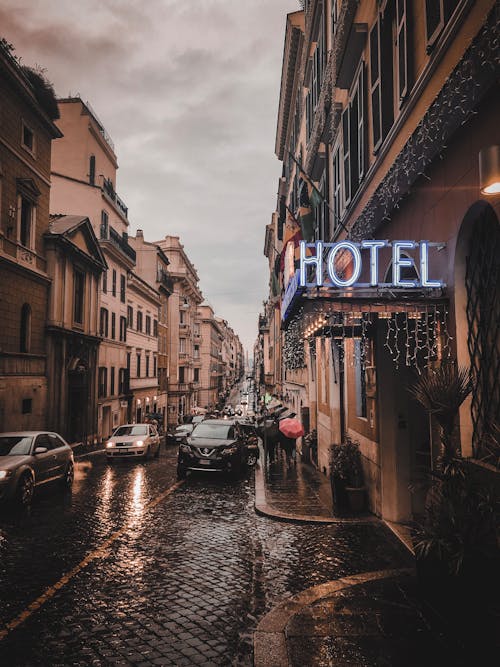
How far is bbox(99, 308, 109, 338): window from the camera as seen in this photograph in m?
36.3

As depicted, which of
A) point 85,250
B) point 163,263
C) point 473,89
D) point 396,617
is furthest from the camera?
point 163,263

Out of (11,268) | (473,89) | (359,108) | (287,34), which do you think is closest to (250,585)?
(473,89)

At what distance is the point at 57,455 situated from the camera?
13188 mm

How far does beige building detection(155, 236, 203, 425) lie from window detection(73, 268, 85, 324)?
2871 cm

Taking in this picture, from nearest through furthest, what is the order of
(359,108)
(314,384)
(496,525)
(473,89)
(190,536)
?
(496,525) < (473,89) < (190,536) < (359,108) < (314,384)

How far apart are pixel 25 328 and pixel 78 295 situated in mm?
6613

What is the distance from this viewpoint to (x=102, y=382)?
36.5m

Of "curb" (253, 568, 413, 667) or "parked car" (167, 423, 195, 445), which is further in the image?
"parked car" (167, 423, 195, 445)

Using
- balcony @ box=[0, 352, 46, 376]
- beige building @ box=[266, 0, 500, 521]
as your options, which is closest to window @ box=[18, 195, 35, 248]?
balcony @ box=[0, 352, 46, 376]

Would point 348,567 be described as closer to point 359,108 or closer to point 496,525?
point 496,525

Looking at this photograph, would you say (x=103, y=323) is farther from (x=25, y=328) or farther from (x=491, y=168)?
(x=491, y=168)

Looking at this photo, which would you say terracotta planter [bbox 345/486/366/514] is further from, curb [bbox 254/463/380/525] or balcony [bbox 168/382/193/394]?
balcony [bbox 168/382/193/394]

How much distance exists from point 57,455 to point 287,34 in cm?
2368

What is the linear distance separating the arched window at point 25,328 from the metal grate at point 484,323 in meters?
22.6
